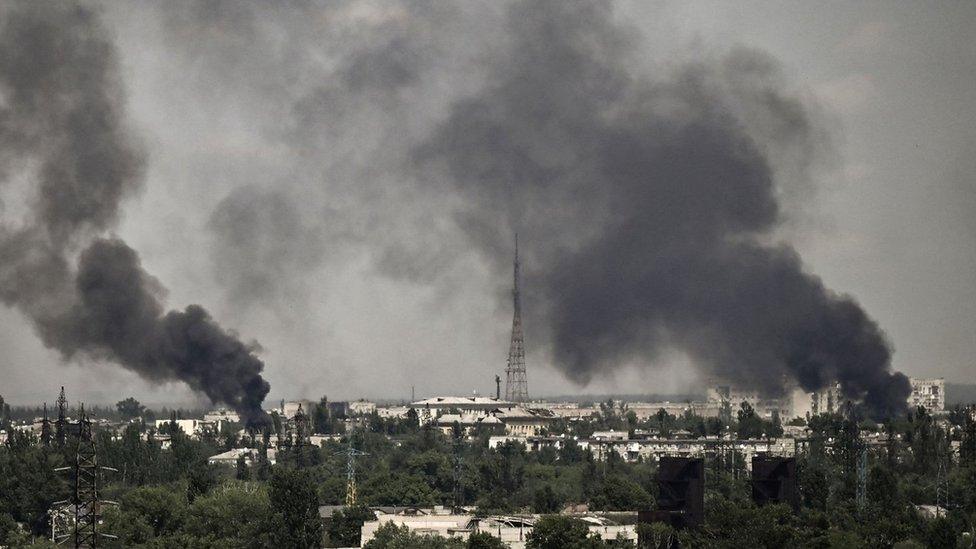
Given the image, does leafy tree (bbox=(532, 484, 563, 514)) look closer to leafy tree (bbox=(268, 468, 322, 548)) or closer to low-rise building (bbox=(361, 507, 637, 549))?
low-rise building (bbox=(361, 507, 637, 549))

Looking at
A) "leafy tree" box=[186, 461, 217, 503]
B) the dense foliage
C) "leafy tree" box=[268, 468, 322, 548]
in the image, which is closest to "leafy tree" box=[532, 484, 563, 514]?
the dense foliage

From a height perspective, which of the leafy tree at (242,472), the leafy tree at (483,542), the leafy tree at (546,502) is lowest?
the leafy tree at (483,542)

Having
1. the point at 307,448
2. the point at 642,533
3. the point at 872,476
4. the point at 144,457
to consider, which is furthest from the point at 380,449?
the point at 642,533

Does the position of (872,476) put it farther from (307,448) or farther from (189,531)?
(307,448)

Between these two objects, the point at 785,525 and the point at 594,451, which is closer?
the point at 785,525

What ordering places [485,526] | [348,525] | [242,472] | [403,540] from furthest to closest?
[242,472]
[348,525]
[485,526]
[403,540]

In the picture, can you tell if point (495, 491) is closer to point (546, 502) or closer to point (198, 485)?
point (546, 502)

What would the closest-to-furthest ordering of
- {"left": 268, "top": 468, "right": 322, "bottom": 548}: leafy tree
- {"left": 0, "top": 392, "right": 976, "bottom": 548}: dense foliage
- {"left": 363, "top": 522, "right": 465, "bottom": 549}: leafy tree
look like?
{"left": 363, "top": 522, "right": 465, "bottom": 549}: leafy tree
{"left": 0, "top": 392, "right": 976, "bottom": 548}: dense foliage
{"left": 268, "top": 468, "right": 322, "bottom": 548}: leafy tree

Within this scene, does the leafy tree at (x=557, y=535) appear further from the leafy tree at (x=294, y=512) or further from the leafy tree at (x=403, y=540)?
the leafy tree at (x=294, y=512)

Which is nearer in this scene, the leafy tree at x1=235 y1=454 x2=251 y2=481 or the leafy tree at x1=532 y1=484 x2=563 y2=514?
the leafy tree at x1=532 y1=484 x2=563 y2=514

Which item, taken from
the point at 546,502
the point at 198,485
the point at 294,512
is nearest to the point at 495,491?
the point at 546,502

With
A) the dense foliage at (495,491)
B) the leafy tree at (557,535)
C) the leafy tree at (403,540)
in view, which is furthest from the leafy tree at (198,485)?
the leafy tree at (557,535)
